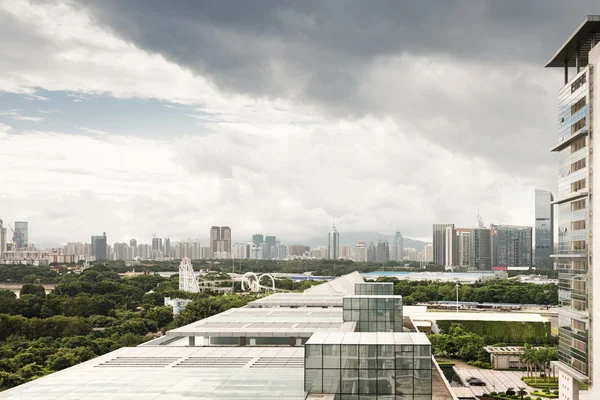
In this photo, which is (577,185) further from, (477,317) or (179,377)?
(477,317)

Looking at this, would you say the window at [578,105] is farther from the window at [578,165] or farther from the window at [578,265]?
the window at [578,265]

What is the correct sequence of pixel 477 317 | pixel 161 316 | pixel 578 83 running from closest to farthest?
1. pixel 578 83
2. pixel 161 316
3. pixel 477 317

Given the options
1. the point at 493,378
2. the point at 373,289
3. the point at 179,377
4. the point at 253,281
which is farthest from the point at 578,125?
the point at 253,281

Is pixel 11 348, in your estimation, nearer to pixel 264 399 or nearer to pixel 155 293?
pixel 264 399

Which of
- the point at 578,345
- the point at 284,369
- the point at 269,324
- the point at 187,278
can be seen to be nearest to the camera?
the point at 284,369

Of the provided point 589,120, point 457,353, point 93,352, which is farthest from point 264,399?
point 457,353

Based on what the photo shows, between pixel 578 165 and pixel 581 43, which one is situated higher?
pixel 581 43

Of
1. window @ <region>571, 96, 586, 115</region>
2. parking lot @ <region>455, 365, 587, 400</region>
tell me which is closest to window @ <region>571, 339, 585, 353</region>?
window @ <region>571, 96, 586, 115</region>
